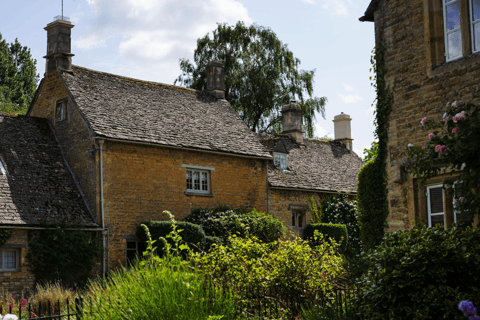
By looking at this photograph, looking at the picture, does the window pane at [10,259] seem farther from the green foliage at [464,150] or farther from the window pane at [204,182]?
the green foliage at [464,150]

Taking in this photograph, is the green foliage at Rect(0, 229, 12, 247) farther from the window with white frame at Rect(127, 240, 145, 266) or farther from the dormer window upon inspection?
the dormer window

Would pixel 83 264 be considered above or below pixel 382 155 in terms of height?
below

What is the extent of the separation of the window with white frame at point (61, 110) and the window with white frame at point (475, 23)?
16.5 metres

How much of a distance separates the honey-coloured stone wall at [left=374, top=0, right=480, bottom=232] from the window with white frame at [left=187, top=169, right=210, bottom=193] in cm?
1177

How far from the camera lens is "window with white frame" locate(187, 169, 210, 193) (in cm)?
2267

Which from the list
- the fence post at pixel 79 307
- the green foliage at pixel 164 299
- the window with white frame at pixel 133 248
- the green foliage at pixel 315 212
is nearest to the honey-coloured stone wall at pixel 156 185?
the window with white frame at pixel 133 248

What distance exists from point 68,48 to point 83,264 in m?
9.69

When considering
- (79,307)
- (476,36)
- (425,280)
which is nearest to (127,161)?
(79,307)

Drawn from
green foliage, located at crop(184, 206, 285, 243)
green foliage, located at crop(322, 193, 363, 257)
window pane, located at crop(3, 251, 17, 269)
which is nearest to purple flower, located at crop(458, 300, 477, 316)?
green foliage, located at crop(184, 206, 285, 243)

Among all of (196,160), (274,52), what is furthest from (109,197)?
(274,52)

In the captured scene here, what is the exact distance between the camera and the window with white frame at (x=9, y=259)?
57.7ft

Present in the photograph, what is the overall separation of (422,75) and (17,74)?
141ft

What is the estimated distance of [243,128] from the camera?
26.4 m

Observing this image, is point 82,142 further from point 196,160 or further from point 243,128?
point 243,128
